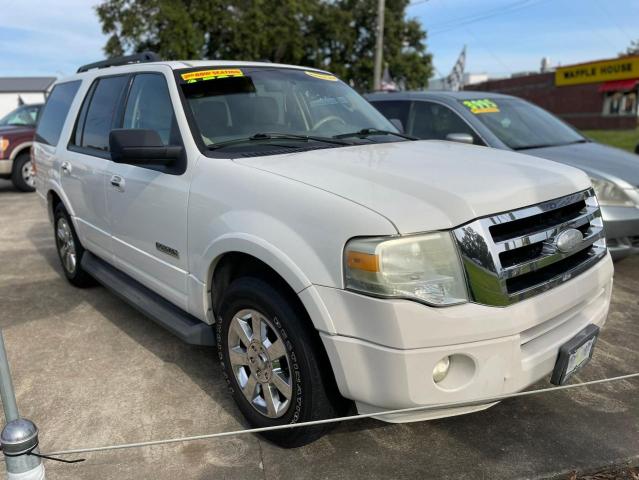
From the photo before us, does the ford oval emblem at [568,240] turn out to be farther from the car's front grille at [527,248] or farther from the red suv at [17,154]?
the red suv at [17,154]

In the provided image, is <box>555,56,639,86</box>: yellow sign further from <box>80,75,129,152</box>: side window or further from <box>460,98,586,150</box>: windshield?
<box>80,75,129,152</box>: side window

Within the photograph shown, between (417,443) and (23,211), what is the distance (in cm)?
883

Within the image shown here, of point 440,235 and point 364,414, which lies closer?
point 440,235

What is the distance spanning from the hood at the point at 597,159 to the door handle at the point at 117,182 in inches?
148

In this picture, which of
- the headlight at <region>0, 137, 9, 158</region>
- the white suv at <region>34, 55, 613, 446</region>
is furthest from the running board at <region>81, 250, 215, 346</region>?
the headlight at <region>0, 137, 9, 158</region>

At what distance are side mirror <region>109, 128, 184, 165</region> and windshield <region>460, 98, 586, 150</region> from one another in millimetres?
3763

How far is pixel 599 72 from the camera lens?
3091 cm

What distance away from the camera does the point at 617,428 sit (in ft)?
9.11

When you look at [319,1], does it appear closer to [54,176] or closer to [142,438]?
[54,176]

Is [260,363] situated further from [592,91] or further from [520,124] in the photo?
[592,91]

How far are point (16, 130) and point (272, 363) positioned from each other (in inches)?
440

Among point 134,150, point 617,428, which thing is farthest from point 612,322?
point 134,150

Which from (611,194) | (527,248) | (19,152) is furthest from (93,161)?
(19,152)

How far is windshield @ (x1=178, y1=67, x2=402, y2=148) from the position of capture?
10.2 feet
